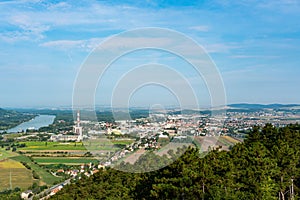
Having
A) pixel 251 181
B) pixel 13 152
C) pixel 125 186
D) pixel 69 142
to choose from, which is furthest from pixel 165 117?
pixel 13 152

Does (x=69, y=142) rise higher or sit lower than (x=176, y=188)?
lower

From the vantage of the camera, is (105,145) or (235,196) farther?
(105,145)

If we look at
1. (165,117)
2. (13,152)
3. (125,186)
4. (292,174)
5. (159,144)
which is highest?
(165,117)

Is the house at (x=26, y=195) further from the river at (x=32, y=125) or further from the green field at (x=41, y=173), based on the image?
the river at (x=32, y=125)

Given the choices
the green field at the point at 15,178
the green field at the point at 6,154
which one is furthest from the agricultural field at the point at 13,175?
the green field at the point at 6,154

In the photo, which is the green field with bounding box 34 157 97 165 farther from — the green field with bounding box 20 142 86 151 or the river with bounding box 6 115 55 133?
the river with bounding box 6 115 55 133

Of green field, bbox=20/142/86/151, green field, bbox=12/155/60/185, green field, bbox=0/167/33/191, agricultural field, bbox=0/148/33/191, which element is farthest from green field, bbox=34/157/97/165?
green field, bbox=20/142/86/151

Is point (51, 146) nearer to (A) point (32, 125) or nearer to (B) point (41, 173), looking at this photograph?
(B) point (41, 173)

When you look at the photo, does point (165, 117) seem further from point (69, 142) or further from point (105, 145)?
point (69, 142)
